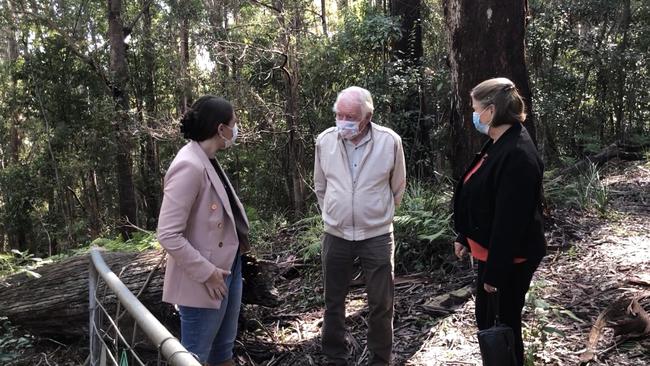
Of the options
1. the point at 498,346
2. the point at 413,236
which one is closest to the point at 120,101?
the point at 413,236

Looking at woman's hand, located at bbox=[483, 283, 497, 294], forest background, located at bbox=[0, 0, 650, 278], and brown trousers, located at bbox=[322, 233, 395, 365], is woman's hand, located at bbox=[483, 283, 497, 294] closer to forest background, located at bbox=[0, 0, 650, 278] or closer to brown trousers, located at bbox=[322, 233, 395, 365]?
brown trousers, located at bbox=[322, 233, 395, 365]

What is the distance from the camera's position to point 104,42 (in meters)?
19.3

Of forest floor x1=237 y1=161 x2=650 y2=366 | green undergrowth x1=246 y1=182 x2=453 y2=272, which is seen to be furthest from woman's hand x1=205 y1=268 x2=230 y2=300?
green undergrowth x1=246 y1=182 x2=453 y2=272

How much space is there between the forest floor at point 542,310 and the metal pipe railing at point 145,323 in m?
1.69

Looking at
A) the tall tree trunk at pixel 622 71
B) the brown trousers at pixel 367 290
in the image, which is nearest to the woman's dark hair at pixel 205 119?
the brown trousers at pixel 367 290

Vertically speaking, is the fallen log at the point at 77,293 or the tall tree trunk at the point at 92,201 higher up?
the fallen log at the point at 77,293

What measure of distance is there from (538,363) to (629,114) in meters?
12.5

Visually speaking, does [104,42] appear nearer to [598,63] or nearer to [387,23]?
[387,23]

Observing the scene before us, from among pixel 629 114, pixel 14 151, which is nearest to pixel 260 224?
pixel 629 114

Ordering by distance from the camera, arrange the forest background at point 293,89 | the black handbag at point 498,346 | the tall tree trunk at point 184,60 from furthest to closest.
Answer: the tall tree trunk at point 184,60
the forest background at point 293,89
the black handbag at point 498,346

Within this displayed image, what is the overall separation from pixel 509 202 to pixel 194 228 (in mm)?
1684

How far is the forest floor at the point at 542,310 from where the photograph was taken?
3707 millimetres

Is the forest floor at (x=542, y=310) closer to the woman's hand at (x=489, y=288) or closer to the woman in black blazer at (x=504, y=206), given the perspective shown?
the woman in black blazer at (x=504, y=206)

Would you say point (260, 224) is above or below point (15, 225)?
above
